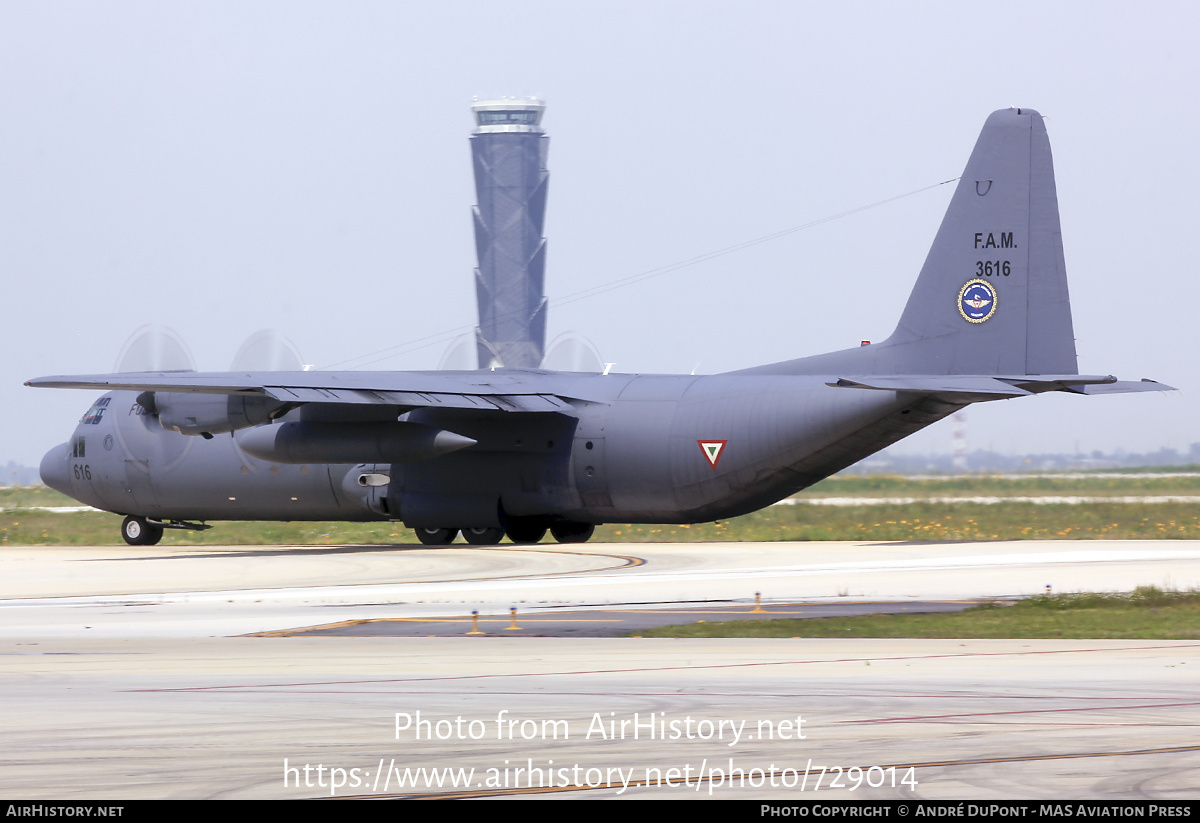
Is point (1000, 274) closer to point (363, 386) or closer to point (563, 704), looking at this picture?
point (363, 386)

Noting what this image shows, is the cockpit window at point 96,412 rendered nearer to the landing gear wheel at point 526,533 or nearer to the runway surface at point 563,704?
the landing gear wheel at point 526,533

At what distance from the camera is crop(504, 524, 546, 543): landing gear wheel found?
31.8 metres

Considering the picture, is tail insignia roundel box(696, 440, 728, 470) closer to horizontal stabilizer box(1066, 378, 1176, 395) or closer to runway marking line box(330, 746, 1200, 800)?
horizontal stabilizer box(1066, 378, 1176, 395)

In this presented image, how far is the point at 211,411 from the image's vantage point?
28922 millimetres

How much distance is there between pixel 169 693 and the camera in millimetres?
11375

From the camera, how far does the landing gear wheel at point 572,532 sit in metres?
32.4

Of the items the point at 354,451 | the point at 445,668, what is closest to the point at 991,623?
the point at 445,668

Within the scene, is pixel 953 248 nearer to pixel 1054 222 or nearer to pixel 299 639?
pixel 1054 222

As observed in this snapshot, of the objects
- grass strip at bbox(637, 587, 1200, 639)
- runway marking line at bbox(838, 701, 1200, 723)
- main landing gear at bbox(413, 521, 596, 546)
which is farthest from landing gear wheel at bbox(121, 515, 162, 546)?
runway marking line at bbox(838, 701, 1200, 723)

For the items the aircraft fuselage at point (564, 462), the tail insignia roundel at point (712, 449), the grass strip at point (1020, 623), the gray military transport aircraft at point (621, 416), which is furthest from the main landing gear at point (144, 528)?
the grass strip at point (1020, 623)

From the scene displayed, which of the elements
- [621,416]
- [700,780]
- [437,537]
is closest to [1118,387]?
[621,416]

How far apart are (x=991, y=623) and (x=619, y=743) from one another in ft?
27.9

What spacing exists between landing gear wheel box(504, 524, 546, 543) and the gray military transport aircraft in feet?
0.17

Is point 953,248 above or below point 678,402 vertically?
above
